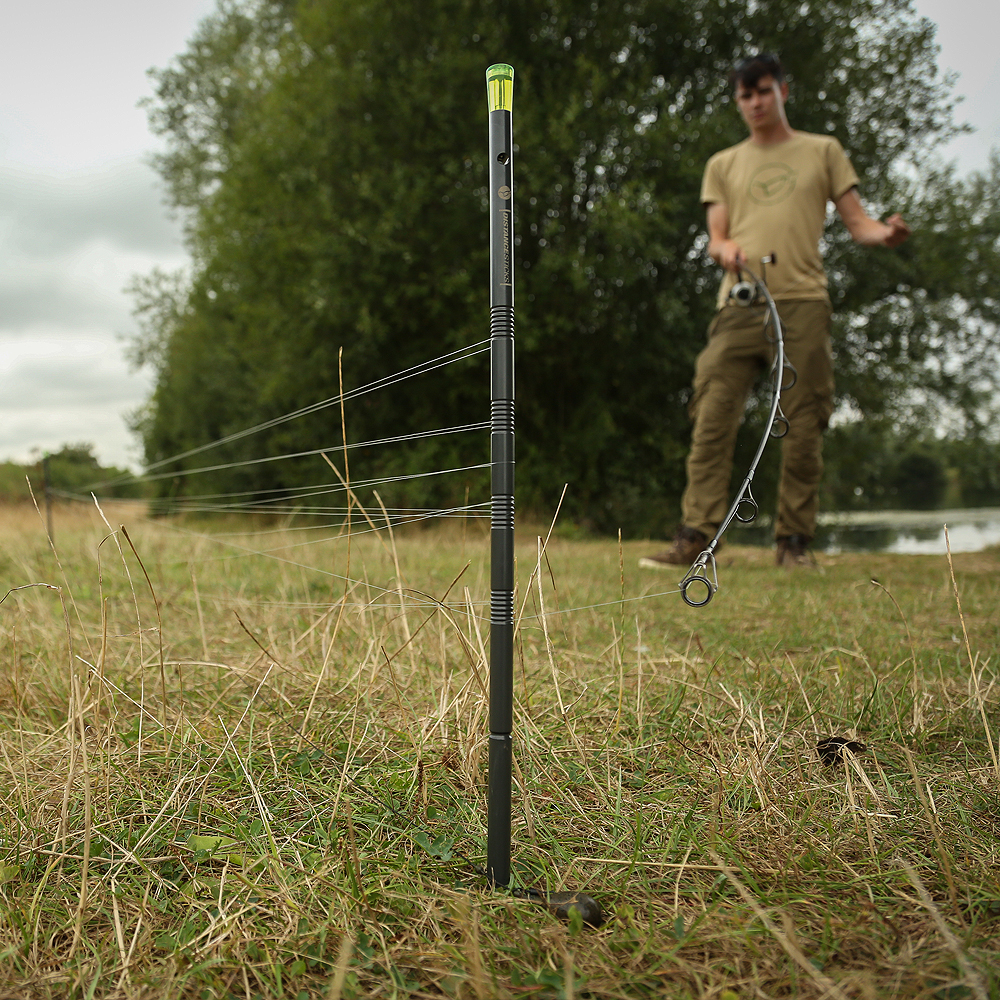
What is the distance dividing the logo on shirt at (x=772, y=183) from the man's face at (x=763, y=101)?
9.0 inches

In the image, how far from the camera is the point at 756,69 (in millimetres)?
4199

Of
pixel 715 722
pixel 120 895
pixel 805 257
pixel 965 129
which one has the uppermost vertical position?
pixel 965 129

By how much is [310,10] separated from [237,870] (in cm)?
1153

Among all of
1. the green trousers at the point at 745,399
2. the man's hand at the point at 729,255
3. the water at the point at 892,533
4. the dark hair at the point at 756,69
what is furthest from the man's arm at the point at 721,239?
the water at the point at 892,533

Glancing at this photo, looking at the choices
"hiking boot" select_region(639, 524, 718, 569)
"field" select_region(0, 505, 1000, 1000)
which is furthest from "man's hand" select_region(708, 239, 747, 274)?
"field" select_region(0, 505, 1000, 1000)

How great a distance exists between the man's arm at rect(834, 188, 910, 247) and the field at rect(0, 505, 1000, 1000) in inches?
86.8

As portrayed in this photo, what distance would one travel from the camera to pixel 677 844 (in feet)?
4.37

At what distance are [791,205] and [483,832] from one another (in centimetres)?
407

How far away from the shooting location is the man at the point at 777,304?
4.34 m

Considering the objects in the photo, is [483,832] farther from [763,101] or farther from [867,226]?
[763,101]

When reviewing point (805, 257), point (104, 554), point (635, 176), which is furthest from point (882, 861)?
point (635, 176)

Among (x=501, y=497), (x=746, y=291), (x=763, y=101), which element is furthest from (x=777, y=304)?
(x=501, y=497)

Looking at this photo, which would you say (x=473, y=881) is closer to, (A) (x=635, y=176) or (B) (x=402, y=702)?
(B) (x=402, y=702)

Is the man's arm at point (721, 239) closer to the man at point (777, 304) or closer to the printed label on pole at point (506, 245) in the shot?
the man at point (777, 304)
